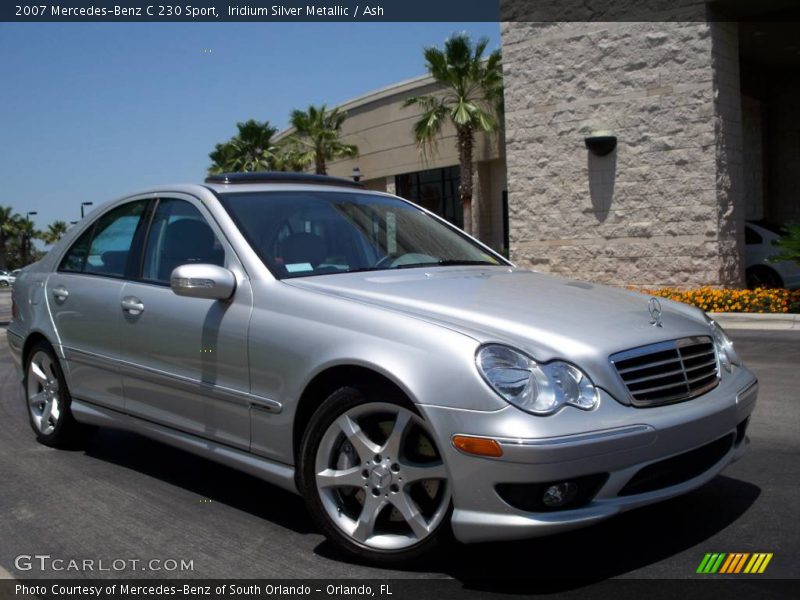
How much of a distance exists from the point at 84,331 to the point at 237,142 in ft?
113

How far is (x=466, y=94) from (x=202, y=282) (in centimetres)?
2455

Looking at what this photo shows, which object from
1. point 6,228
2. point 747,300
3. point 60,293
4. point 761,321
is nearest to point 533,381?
point 60,293

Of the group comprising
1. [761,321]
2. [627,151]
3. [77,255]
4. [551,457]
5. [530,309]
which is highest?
[627,151]

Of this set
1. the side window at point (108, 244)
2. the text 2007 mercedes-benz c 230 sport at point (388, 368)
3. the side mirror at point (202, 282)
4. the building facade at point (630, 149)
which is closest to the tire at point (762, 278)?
the building facade at point (630, 149)

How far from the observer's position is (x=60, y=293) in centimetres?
530

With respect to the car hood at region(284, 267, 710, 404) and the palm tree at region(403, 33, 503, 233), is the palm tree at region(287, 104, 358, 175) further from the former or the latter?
the car hood at region(284, 267, 710, 404)

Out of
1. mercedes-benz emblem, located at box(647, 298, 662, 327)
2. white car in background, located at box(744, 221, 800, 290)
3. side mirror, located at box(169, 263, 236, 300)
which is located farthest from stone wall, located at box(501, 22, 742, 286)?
side mirror, located at box(169, 263, 236, 300)

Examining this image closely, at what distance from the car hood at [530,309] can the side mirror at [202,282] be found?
31 cm

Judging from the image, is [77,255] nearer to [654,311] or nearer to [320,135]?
[654,311]

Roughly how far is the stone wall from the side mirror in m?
11.6

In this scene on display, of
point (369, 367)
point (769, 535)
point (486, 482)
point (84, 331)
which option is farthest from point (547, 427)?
point (84, 331)

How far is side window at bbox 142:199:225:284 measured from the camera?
4.40m

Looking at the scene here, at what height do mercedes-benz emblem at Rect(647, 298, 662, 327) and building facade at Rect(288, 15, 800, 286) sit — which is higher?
building facade at Rect(288, 15, 800, 286)

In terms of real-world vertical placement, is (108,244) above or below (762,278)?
above
